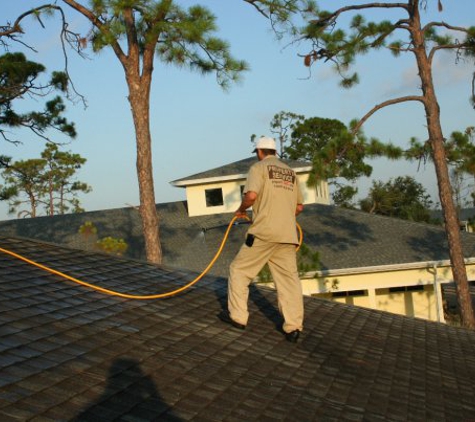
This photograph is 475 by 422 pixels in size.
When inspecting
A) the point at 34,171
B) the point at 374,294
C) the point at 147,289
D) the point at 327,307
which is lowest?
the point at 374,294

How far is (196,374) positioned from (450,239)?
44.8ft

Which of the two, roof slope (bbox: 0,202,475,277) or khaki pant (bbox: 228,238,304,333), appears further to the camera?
roof slope (bbox: 0,202,475,277)

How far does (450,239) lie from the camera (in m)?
16.9

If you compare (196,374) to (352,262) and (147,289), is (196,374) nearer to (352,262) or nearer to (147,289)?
(147,289)

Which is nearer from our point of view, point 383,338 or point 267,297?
point 383,338

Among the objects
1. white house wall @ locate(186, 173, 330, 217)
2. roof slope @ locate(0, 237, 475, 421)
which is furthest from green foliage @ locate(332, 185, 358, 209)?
roof slope @ locate(0, 237, 475, 421)

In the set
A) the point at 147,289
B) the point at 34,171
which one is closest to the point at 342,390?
the point at 147,289

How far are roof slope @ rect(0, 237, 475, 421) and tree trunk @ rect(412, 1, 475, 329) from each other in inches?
378

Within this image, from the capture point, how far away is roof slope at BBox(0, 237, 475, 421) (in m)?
3.67

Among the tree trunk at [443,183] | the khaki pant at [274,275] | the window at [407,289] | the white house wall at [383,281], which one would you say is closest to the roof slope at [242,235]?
the white house wall at [383,281]

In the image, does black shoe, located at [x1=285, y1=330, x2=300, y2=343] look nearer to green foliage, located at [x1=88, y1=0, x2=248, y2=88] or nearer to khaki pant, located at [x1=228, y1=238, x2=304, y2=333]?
khaki pant, located at [x1=228, y1=238, x2=304, y2=333]

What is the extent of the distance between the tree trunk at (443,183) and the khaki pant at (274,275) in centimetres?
1150

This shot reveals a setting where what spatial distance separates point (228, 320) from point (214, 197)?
22.3 meters

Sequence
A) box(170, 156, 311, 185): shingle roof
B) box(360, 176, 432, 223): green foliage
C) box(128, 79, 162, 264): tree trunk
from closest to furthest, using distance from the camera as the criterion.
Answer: box(128, 79, 162, 264): tree trunk < box(170, 156, 311, 185): shingle roof < box(360, 176, 432, 223): green foliage
